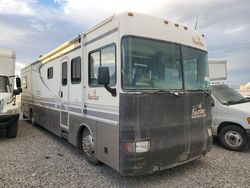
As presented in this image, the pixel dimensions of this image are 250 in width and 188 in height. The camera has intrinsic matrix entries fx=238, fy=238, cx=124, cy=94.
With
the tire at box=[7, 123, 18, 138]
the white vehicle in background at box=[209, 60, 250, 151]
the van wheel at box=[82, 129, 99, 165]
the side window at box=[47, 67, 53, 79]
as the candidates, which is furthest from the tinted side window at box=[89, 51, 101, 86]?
the tire at box=[7, 123, 18, 138]

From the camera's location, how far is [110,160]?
4.28 metres

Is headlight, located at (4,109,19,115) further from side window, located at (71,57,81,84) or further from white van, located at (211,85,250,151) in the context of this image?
white van, located at (211,85,250,151)

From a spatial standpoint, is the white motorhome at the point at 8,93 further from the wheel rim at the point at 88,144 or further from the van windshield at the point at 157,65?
the van windshield at the point at 157,65

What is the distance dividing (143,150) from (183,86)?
1510 mm

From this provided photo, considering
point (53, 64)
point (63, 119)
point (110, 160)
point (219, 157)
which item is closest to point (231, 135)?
point (219, 157)

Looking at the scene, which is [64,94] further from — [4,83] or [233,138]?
[233,138]

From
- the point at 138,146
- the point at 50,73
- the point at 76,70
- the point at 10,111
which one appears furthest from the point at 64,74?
the point at 138,146

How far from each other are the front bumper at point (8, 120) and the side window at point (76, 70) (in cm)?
321

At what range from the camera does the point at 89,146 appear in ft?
16.9

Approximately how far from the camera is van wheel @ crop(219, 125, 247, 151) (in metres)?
6.23

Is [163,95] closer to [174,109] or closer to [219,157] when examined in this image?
[174,109]

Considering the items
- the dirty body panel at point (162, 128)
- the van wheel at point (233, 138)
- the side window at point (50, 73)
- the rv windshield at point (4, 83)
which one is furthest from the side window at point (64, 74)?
the van wheel at point (233, 138)

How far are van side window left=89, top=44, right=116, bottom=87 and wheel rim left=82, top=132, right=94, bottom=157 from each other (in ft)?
3.89

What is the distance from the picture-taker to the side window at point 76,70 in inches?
219
